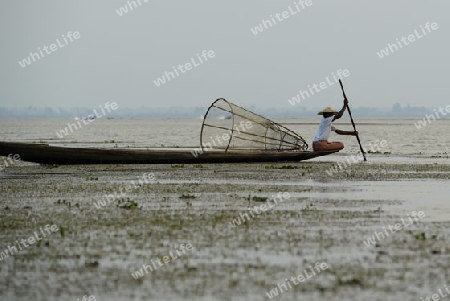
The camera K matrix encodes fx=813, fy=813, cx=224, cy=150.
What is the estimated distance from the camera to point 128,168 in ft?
84.0

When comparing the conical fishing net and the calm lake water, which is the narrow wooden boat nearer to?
the conical fishing net

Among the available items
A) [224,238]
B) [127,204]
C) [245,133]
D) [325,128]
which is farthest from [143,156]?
[224,238]

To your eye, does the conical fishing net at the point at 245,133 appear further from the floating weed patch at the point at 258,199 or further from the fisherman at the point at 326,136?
the floating weed patch at the point at 258,199

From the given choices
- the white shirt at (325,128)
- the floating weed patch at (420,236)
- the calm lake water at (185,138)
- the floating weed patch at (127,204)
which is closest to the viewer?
the floating weed patch at (420,236)

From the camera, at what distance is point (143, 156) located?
25.9m

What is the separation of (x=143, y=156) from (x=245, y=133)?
3820 millimetres

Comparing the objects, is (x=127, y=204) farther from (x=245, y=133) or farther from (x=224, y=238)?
(x=245, y=133)

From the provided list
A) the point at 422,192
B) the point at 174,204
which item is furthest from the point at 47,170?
the point at 422,192

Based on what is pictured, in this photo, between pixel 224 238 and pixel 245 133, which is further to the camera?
pixel 245 133

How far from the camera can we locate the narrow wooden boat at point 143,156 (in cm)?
2559

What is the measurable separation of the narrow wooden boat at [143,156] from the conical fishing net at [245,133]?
887mm

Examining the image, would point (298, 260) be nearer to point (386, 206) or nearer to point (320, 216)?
point (320, 216)

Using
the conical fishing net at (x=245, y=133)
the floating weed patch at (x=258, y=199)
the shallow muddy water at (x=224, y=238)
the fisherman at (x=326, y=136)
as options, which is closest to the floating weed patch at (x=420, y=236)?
the shallow muddy water at (x=224, y=238)

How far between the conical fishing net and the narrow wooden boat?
887 mm
